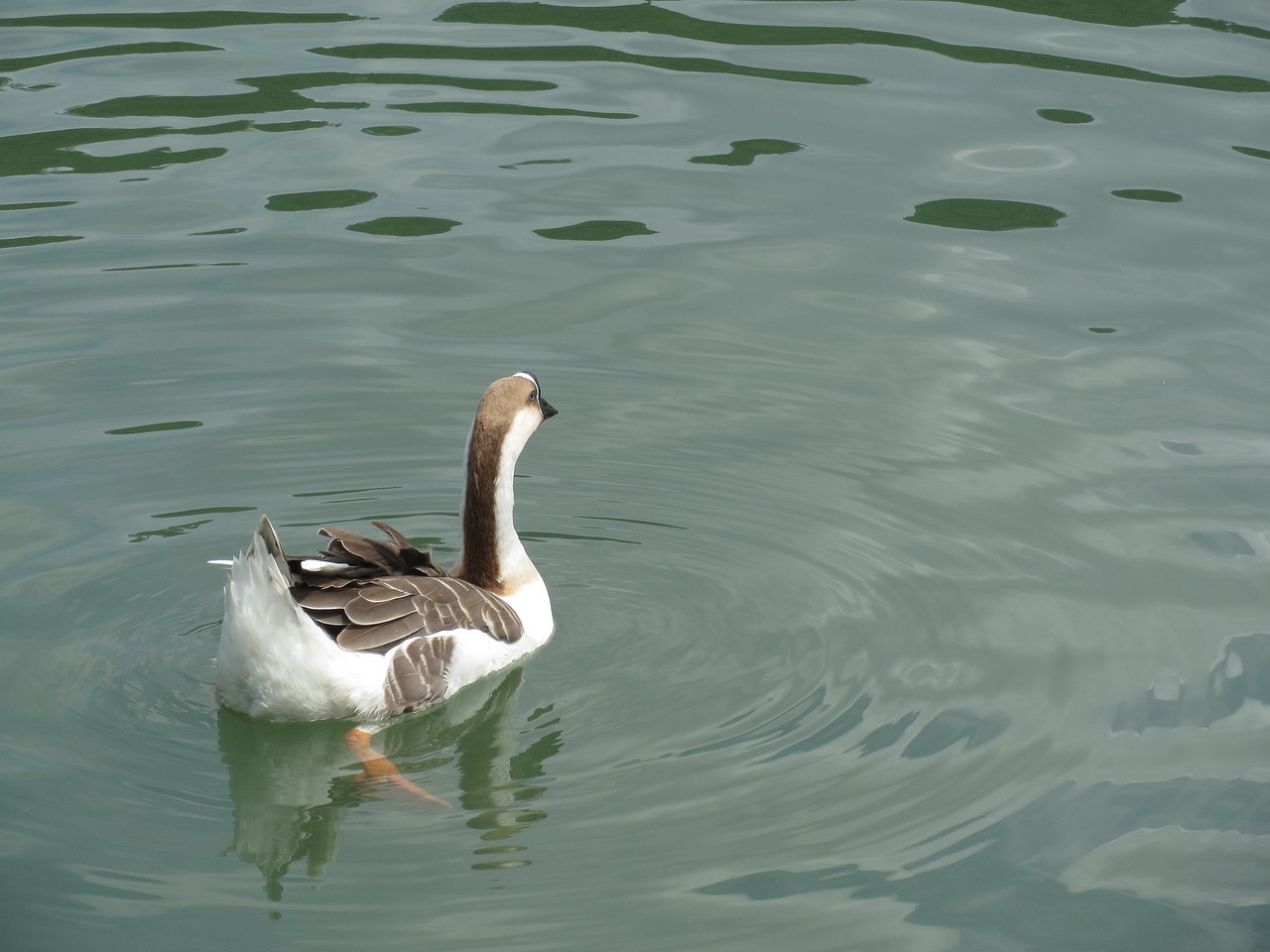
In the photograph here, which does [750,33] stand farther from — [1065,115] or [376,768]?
[376,768]

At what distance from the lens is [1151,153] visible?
13859mm

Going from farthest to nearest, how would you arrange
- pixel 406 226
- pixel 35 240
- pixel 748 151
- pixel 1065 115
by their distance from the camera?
pixel 1065 115
pixel 748 151
pixel 406 226
pixel 35 240

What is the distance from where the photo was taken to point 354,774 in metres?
7.17

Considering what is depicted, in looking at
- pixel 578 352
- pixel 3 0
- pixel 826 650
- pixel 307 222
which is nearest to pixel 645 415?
pixel 578 352

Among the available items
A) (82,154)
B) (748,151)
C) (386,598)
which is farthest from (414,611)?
(82,154)

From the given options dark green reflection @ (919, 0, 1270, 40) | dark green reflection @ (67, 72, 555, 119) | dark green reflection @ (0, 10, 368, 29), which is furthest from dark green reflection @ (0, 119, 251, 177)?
dark green reflection @ (919, 0, 1270, 40)

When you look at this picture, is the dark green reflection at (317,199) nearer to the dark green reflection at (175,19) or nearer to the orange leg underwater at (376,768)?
the dark green reflection at (175,19)

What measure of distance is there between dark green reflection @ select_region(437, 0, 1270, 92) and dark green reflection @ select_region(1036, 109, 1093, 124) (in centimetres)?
88

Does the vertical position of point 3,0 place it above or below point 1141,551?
above

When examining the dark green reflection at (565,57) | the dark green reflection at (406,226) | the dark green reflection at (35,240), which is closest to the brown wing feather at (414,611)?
the dark green reflection at (406,226)

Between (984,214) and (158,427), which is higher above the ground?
(984,214)

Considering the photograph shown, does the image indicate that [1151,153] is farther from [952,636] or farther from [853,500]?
[952,636]

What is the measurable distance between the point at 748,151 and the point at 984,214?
2.22m

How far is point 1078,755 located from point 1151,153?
8106mm
